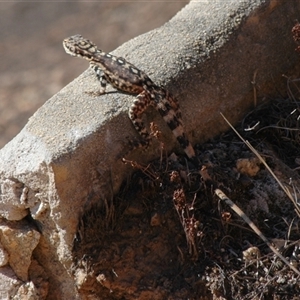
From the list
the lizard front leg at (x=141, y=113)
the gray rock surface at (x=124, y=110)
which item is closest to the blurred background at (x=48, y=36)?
the gray rock surface at (x=124, y=110)

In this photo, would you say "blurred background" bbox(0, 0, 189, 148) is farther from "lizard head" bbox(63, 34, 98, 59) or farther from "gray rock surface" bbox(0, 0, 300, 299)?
"gray rock surface" bbox(0, 0, 300, 299)

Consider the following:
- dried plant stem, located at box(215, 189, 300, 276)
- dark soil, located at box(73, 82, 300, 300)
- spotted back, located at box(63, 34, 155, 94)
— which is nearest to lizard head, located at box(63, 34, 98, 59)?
spotted back, located at box(63, 34, 155, 94)

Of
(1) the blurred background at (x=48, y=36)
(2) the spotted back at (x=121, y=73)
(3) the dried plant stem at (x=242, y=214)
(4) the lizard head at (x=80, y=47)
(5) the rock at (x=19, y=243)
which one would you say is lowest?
(3) the dried plant stem at (x=242, y=214)

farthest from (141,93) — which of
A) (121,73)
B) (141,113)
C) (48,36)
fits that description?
(48,36)

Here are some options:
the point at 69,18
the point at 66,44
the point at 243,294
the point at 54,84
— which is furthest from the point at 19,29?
the point at 243,294

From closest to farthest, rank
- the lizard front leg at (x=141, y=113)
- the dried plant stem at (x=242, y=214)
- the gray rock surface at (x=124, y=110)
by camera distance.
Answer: the dried plant stem at (x=242, y=214) → the gray rock surface at (x=124, y=110) → the lizard front leg at (x=141, y=113)

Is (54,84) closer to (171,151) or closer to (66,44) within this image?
(66,44)

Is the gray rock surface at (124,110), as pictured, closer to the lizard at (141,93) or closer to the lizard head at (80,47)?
the lizard at (141,93)
